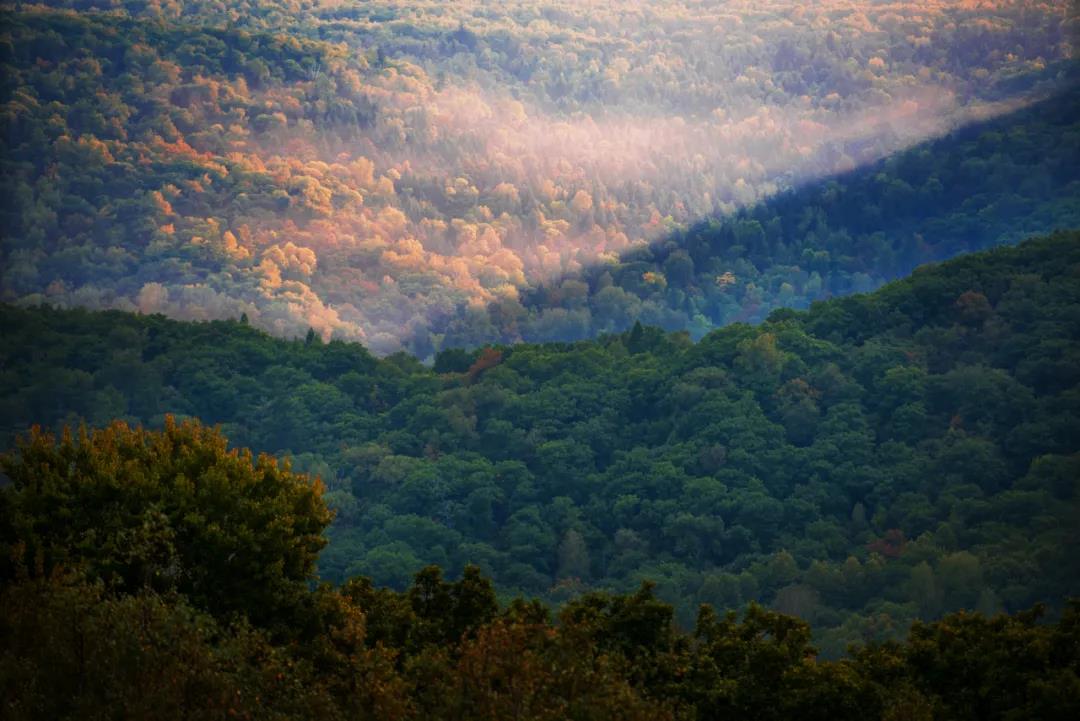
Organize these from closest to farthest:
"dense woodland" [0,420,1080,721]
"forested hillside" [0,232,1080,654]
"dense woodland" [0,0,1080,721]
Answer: "dense woodland" [0,420,1080,721], "dense woodland" [0,0,1080,721], "forested hillside" [0,232,1080,654]

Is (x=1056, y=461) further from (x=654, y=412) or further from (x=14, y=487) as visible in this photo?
(x=14, y=487)

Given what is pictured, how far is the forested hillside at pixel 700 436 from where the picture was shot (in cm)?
9631

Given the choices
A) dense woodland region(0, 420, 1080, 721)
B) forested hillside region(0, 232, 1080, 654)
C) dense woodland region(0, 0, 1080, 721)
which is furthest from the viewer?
forested hillside region(0, 232, 1080, 654)

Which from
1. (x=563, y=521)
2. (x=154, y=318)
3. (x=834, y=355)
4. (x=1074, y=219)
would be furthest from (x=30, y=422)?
(x=1074, y=219)

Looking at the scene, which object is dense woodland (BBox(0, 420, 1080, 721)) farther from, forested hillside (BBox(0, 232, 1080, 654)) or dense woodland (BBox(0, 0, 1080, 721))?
forested hillside (BBox(0, 232, 1080, 654))

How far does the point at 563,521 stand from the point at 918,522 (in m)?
24.2

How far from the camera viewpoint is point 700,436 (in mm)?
118500

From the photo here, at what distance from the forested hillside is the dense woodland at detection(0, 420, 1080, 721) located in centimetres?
4118

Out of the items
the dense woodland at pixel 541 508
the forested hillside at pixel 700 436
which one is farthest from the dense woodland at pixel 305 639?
the forested hillside at pixel 700 436

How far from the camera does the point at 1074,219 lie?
196 m

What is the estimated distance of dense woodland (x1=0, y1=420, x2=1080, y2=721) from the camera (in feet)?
97.4

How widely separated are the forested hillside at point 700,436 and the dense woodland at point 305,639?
41.2 m

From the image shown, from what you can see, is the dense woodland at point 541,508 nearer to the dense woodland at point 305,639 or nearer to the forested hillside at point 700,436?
the dense woodland at point 305,639

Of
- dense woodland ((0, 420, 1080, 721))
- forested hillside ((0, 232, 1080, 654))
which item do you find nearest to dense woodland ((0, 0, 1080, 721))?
dense woodland ((0, 420, 1080, 721))
